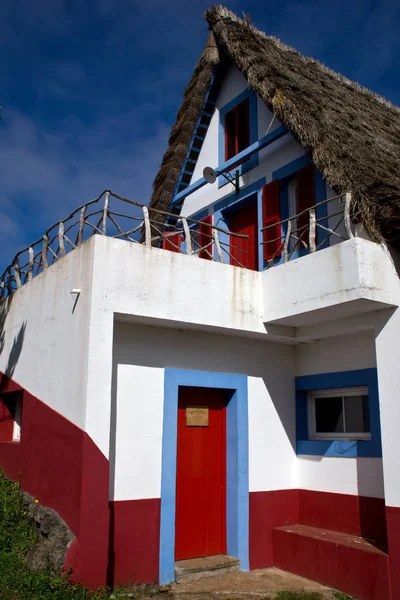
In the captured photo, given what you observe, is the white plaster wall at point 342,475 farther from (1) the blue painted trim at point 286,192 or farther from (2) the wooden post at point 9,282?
(2) the wooden post at point 9,282

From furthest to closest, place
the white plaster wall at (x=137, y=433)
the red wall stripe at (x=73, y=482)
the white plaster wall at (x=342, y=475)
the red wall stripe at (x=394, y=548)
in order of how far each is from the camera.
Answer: the white plaster wall at (x=342, y=475), the white plaster wall at (x=137, y=433), the red wall stripe at (x=394, y=548), the red wall stripe at (x=73, y=482)

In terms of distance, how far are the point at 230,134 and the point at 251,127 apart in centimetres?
86

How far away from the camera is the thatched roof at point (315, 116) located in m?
6.98

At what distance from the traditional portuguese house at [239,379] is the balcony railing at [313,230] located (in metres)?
0.05

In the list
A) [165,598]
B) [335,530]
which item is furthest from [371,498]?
Result: [165,598]

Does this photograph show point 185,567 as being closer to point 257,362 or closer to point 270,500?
point 270,500

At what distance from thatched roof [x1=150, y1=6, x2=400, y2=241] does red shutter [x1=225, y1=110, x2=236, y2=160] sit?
0.73 m

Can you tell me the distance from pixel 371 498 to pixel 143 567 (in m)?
3.20

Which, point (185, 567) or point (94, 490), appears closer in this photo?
point (94, 490)

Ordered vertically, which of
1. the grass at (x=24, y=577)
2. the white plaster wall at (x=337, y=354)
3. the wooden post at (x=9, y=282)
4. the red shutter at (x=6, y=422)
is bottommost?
the grass at (x=24, y=577)

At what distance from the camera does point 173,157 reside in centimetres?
1152

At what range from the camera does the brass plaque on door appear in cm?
784

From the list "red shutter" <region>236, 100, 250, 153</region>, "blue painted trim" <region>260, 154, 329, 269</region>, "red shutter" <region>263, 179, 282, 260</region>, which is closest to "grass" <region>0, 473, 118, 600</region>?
"blue painted trim" <region>260, 154, 329, 269</region>

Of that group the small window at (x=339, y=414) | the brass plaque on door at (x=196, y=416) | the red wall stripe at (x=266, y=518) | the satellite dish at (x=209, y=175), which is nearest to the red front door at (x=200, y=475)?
the brass plaque on door at (x=196, y=416)
